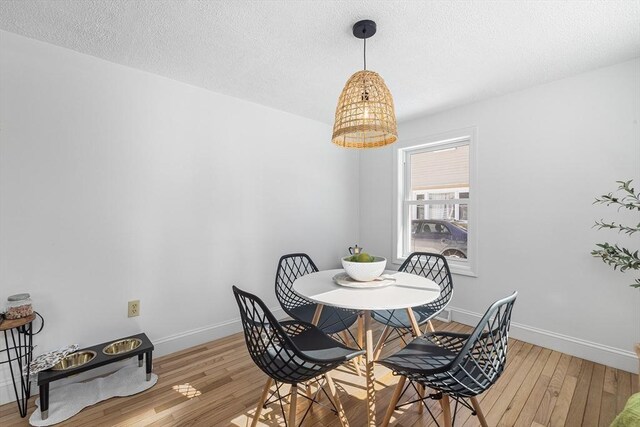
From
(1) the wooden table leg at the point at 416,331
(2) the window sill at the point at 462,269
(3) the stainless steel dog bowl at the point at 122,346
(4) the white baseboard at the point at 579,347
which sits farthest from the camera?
(2) the window sill at the point at 462,269

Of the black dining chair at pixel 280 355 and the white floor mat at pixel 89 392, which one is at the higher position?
the black dining chair at pixel 280 355

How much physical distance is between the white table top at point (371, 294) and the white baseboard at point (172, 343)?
120cm

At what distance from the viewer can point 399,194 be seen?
3.62 meters

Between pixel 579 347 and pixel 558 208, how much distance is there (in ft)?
3.65

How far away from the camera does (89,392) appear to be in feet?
6.09

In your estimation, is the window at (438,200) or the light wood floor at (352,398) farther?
the window at (438,200)

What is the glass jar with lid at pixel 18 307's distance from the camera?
5.50 feet

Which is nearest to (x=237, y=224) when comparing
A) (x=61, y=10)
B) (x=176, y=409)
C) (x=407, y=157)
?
(x=176, y=409)

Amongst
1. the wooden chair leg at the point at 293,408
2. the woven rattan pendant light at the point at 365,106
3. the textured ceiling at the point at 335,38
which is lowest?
the wooden chair leg at the point at 293,408

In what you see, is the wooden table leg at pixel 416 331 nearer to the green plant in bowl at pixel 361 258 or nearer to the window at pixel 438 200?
the green plant in bowl at pixel 361 258

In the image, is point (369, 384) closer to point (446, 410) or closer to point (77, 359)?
point (446, 410)

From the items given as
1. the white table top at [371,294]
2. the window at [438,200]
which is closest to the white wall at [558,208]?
the window at [438,200]

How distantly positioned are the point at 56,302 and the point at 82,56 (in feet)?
5.50

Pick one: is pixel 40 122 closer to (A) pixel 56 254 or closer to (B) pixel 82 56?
(B) pixel 82 56
